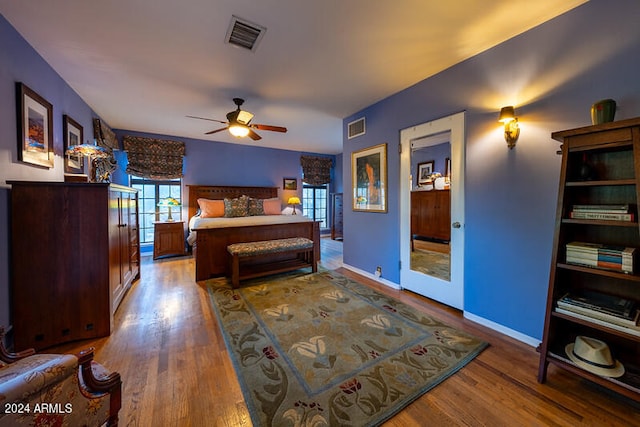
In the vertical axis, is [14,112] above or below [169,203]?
above

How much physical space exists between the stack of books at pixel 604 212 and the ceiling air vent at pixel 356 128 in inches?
105

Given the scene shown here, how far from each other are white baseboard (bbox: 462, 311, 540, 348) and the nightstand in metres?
5.07

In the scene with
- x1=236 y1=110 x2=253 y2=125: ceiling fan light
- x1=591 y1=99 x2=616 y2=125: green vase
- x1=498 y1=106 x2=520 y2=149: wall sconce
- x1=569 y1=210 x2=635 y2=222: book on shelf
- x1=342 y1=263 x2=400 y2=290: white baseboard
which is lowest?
x1=342 y1=263 x2=400 y2=290: white baseboard

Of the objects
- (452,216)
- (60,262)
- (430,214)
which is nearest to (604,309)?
(452,216)

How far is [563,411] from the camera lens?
1.36 m

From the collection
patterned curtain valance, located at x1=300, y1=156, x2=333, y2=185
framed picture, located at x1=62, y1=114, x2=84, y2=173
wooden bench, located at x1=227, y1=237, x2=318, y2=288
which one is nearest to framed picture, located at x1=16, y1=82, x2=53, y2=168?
framed picture, located at x1=62, y1=114, x2=84, y2=173

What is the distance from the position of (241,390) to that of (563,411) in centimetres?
188

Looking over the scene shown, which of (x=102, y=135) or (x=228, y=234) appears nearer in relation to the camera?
(x=228, y=234)

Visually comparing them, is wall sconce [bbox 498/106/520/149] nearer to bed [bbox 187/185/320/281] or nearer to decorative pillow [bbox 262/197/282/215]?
bed [bbox 187/185/320/281]

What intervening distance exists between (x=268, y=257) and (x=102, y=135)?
11.2ft

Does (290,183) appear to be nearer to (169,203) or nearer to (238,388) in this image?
(169,203)

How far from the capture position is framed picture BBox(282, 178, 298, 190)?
6.75 m

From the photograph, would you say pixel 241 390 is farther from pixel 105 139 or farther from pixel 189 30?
pixel 105 139

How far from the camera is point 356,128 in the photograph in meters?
3.85
